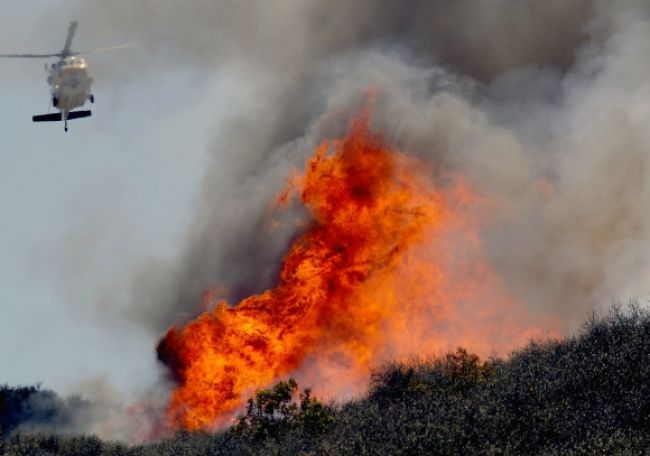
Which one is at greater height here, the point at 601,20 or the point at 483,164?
the point at 601,20

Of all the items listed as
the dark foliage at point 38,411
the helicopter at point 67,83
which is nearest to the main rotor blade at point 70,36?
the helicopter at point 67,83

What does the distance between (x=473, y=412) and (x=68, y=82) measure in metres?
31.6

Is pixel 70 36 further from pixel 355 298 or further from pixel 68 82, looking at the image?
pixel 355 298

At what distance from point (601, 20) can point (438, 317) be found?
81.7 feet

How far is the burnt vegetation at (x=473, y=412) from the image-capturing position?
112 ft

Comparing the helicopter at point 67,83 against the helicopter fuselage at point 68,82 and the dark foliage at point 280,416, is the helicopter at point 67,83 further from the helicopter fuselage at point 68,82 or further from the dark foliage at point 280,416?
the dark foliage at point 280,416

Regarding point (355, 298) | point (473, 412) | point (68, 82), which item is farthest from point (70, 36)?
point (473, 412)

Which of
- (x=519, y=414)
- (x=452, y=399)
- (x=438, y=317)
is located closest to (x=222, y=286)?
(x=438, y=317)

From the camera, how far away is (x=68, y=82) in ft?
186

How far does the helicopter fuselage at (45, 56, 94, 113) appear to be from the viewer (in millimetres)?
56594

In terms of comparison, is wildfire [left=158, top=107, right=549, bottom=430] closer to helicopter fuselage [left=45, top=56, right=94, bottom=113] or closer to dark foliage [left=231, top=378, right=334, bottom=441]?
dark foliage [left=231, top=378, right=334, bottom=441]

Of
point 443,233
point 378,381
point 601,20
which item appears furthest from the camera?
point 601,20

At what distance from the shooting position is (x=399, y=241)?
176ft

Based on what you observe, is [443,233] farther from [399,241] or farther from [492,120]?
[492,120]
